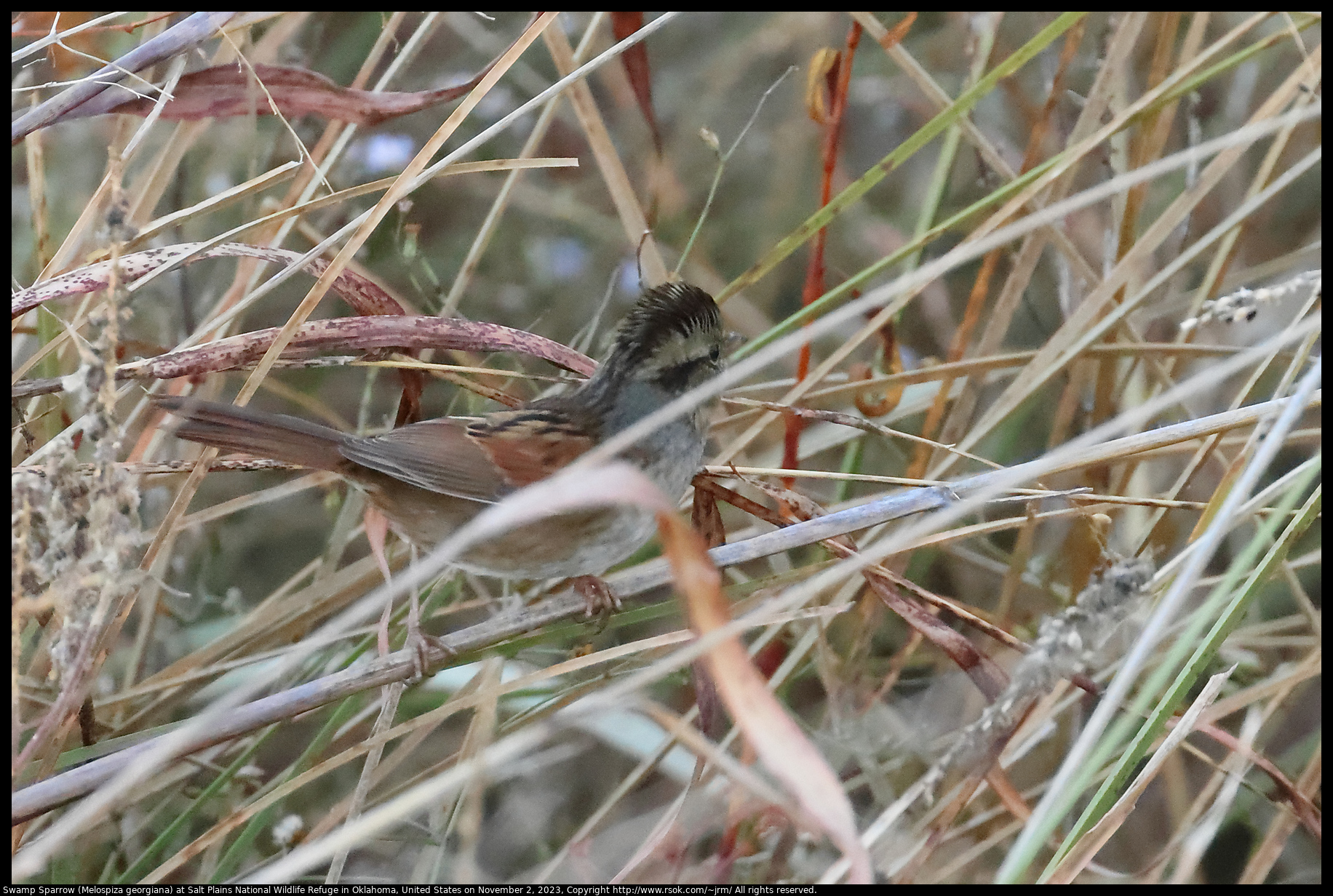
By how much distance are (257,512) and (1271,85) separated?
291 cm

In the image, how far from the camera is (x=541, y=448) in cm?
195

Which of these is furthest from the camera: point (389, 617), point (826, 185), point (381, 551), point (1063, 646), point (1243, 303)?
point (826, 185)

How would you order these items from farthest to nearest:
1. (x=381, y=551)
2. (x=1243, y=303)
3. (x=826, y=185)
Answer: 1. (x=826, y=185)
2. (x=381, y=551)
3. (x=1243, y=303)

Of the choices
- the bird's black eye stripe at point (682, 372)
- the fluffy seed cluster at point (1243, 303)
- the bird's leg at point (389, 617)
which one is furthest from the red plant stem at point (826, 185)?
the fluffy seed cluster at point (1243, 303)

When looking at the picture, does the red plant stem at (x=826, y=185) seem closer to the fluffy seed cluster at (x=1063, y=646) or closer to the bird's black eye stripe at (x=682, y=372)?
the bird's black eye stripe at (x=682, y=372)

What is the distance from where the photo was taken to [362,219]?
156cm

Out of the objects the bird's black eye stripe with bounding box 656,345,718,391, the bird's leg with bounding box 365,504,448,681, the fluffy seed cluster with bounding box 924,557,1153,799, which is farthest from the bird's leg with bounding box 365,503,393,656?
the fluffy seed cluster with bounding box 924,557,1153,799

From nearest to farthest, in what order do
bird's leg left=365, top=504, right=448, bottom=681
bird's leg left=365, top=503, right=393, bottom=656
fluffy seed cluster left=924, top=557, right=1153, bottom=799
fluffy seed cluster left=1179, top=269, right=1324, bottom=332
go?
1. fluffy seed cluster left=924, top=557, right=1153, bottom=799
2. fluffy seed cluster left=1179, top=269, right=1324, bottom=332
3. bird's leg left=365, top=504, right=448, bottom=681
4. bird's leg left=365, top=503, right=393, bottom=656

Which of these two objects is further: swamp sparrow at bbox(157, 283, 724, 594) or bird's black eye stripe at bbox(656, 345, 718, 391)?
bird's black eye stripe at bbox(656, 345, 718, 391)

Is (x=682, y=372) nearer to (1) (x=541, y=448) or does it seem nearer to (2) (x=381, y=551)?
(1) (x=541, y=448)

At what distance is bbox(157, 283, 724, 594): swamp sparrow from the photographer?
1799 millimetres

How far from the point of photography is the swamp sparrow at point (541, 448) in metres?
1.80

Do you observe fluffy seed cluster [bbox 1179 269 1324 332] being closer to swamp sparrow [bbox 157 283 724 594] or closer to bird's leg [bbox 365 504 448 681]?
swamp sparrow [bbox 157 283 724 594]

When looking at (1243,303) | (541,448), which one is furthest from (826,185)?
(1243,303)
